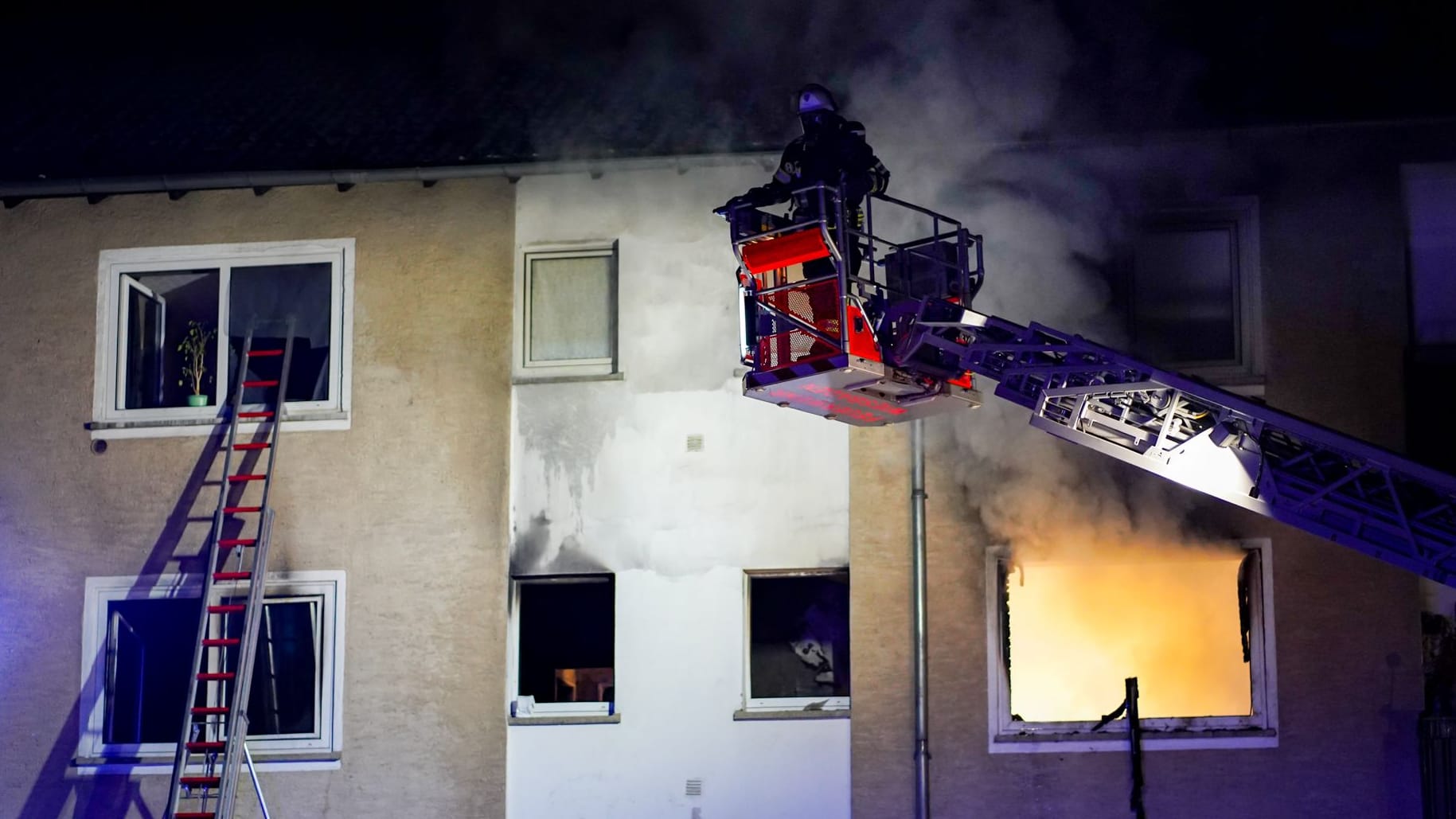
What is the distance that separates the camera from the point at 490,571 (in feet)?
33.7

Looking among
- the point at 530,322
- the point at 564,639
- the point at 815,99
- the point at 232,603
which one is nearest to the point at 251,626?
the point at 232,603

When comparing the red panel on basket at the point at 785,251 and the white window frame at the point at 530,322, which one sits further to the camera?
the white window frame at the point at 530,322

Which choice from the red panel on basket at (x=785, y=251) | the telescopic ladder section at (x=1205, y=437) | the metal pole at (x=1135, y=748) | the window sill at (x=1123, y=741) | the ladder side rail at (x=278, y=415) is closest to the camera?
the telescopic ladder section at (x=1205, y=437)

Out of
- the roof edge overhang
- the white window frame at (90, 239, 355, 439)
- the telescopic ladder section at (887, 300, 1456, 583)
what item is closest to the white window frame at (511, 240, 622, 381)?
the roof edge overhang

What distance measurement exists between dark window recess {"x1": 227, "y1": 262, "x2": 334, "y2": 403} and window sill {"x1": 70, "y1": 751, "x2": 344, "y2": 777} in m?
2.76

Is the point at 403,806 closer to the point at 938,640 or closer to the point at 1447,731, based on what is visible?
the point at 938,640

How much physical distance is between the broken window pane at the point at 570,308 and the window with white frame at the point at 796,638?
2207 mm

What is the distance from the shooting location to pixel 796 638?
33.2ft

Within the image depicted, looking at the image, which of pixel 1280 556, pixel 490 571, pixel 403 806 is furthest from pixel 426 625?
pixel 1280 556

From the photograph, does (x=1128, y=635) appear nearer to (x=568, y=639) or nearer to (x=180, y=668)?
(x=568, y=639)

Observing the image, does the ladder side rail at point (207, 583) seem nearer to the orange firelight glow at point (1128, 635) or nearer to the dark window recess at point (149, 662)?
the dark window recess at point (149, 662)

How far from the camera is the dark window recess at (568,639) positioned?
10266mm

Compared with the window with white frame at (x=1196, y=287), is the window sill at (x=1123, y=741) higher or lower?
lower

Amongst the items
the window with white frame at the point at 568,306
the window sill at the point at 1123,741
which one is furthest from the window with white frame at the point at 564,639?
the window sill at the point at 1123,741
